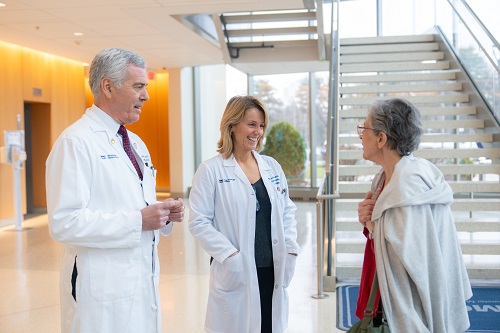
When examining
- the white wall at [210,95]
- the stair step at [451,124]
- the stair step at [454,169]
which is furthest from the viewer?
the white wall at [210,95]

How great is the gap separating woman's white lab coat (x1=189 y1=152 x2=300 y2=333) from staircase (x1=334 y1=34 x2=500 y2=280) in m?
2.82

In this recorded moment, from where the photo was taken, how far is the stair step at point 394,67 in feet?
31.1

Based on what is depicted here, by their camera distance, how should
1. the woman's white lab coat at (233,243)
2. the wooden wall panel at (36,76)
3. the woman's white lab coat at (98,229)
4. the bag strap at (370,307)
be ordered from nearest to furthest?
the woman's white lab coat at (98,229) → the bag strap at (370,307) → the woman's white lab coat at (233,243) → the wooden wall panel at (36,76)

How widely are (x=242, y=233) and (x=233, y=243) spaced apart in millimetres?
80

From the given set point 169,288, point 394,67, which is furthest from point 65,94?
point 169,288

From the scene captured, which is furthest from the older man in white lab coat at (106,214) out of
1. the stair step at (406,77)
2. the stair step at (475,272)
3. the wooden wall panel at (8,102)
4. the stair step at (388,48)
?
the wooden wall panel at (8,102)

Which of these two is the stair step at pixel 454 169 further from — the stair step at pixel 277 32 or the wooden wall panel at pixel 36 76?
the wooden wall panel at pixel 36 76

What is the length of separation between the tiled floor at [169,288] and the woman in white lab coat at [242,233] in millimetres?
1767

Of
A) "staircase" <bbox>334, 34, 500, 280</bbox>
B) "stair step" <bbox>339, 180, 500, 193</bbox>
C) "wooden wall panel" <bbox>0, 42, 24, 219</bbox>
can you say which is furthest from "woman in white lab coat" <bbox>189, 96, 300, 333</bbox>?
"wooden wall panel" <bbox>0, 42, 24, 219</bbox>

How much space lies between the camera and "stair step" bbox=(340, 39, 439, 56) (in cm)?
1026

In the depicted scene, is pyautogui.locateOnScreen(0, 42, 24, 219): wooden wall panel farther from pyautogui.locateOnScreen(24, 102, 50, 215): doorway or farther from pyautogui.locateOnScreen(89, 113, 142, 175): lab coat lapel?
pyautogui.locateOnScreen(89, 113, 142, 175): lab coat lapel

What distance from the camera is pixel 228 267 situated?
2.96m

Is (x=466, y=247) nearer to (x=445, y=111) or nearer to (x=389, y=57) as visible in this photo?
(x=445, y=111)

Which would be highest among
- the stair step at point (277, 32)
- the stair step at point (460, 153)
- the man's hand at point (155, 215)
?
the stair step at point (277, 32)
